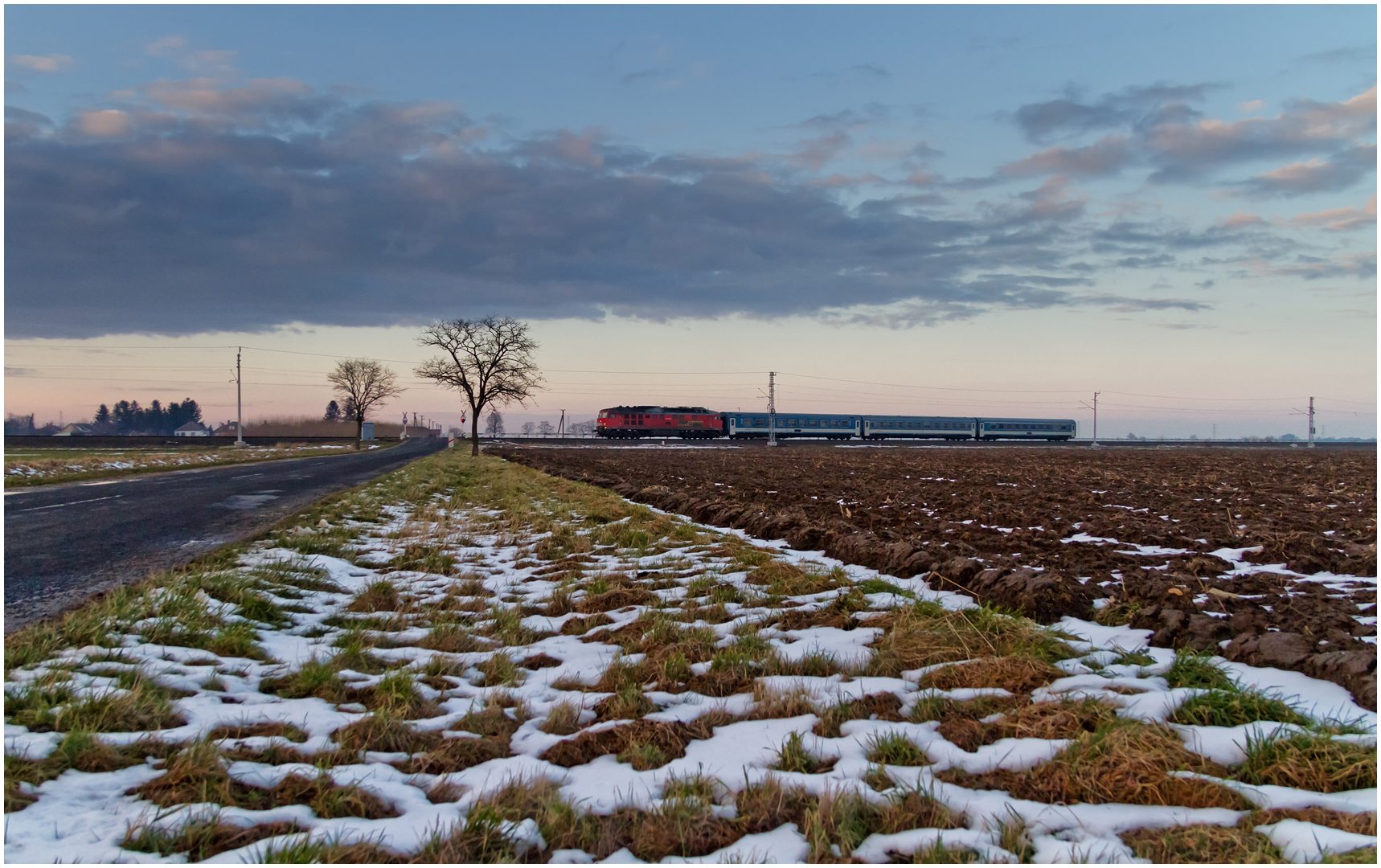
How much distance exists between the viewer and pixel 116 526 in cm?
1082

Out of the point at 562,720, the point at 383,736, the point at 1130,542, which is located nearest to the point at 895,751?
the point at 562,720

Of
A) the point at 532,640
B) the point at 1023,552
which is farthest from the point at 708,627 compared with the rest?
the point at 1023,552

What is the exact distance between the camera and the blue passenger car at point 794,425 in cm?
8162

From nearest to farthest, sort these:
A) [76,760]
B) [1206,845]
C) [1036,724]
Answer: [1206,845]
[76,760]
[1036,724]

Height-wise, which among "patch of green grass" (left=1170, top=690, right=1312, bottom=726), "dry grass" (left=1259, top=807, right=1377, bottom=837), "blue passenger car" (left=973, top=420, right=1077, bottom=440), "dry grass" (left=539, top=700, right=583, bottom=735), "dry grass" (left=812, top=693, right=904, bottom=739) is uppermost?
"blue passenger car" (left=973, top=420, right=1077, bottom=440)

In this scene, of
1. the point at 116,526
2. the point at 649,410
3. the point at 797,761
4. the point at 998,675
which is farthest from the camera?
the point at 649,410

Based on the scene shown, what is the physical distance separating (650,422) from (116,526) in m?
71.0

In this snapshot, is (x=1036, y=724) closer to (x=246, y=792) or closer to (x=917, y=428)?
(x=246, y=792)

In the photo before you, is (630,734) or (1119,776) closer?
(1119,776)

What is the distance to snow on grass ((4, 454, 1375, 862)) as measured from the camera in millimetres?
2820

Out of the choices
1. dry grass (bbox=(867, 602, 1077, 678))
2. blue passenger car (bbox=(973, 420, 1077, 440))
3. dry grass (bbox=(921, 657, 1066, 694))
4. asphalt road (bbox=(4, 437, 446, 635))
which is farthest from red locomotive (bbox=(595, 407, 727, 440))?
dry grass (bbox=(921, 657, 1066, 694))

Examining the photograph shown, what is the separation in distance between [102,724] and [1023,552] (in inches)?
322

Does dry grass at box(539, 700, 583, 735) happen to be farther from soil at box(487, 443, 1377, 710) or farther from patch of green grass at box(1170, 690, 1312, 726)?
soil at box(487, 443, 1377, 710)

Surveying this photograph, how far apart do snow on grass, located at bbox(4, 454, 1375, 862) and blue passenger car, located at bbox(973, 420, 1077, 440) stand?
3471 inches
